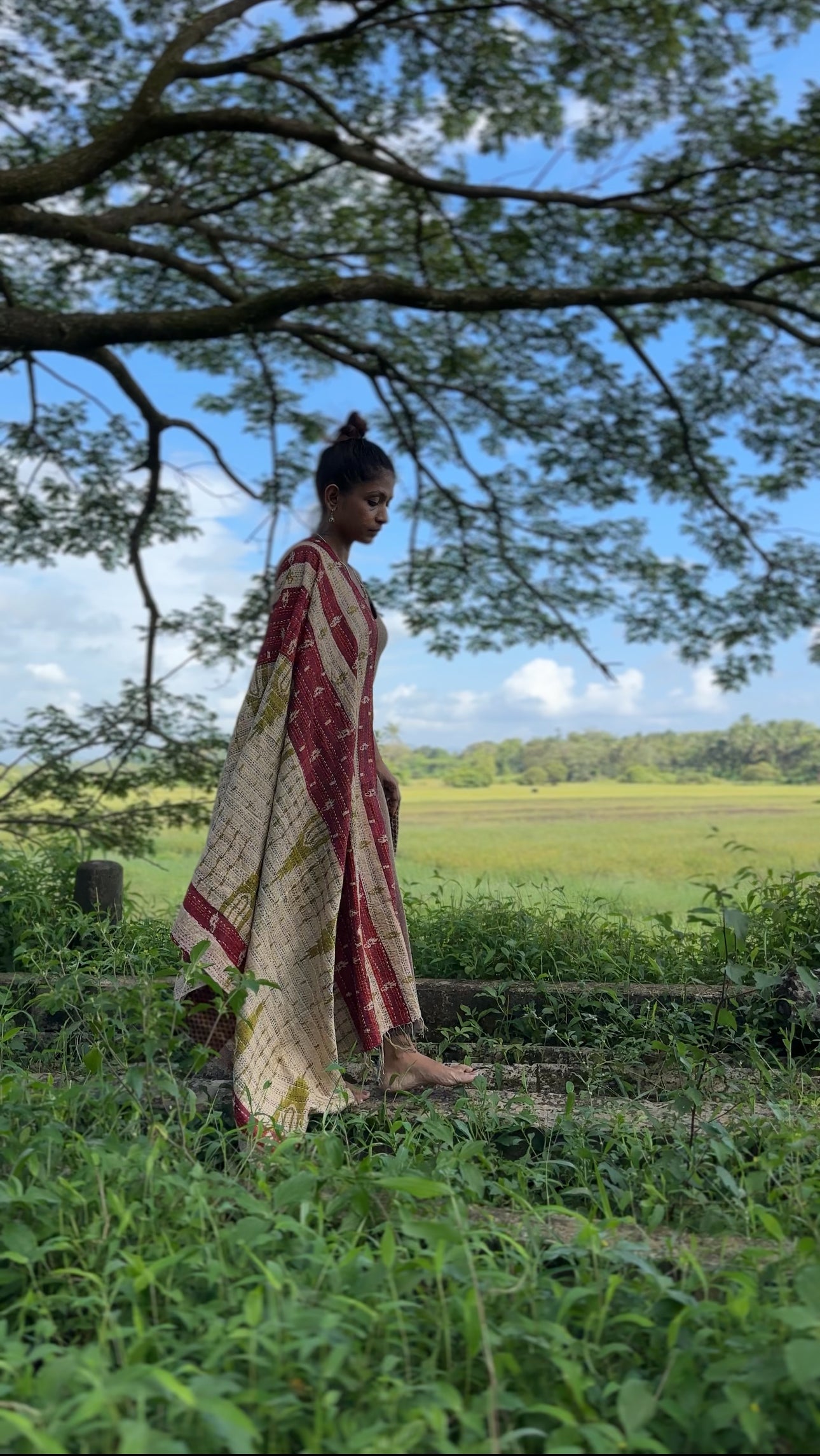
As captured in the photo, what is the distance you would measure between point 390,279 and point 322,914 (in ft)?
14.0

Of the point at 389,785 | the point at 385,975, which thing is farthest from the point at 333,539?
the point at 385,975

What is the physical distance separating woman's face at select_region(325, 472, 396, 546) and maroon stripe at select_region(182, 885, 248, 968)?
42.7 inches

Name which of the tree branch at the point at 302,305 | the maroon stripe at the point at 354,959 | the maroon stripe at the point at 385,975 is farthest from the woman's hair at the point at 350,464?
the tree branch at the point at 302,305

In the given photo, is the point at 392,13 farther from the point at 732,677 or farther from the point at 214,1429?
the point at 214,1429

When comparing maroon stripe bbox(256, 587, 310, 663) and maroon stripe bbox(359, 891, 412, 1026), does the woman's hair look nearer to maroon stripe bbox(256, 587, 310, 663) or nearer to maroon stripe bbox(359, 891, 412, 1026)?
maroon stripe bbox(256, 587, 310, 663)

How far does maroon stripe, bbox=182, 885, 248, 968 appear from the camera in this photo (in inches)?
124

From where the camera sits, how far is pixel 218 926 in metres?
3.16

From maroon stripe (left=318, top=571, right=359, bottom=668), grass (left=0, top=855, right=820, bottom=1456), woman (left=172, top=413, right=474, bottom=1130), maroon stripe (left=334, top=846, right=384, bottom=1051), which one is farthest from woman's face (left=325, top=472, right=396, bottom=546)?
grass (left=0, top=855, right=820, bottom=1456)

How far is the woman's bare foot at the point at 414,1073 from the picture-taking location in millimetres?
3420

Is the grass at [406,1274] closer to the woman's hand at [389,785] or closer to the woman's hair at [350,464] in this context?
the woman's hand at [389,785]

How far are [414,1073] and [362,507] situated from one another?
1.61 meters

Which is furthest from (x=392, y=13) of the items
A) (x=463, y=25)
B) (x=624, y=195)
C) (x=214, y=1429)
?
(x=214, y=1429)

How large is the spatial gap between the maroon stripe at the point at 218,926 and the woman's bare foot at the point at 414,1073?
0.59m

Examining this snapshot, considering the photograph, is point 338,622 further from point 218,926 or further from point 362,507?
point 218,926
